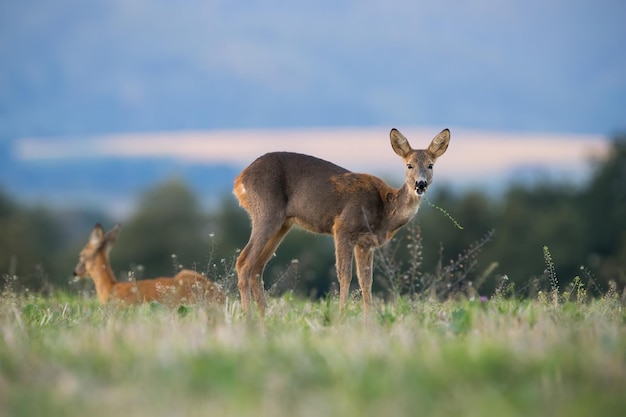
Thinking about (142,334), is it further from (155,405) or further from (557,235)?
(557,235)

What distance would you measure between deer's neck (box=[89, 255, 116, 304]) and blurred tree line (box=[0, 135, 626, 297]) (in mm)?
25375

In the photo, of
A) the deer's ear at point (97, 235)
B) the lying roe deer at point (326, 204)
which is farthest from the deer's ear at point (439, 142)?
the deer's ear at point (97, 235)

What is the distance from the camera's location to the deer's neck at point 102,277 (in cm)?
Answer: 1320

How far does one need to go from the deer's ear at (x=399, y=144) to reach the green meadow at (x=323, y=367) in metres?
3.27

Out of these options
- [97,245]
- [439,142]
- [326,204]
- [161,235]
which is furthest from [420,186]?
[161,235]

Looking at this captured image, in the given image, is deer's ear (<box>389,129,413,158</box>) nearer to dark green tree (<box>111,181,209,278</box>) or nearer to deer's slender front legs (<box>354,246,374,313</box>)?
deer's slender front legs (<box>354,246,374,313</box>)

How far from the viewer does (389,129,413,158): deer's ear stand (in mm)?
10062

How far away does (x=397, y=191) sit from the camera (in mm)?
10109

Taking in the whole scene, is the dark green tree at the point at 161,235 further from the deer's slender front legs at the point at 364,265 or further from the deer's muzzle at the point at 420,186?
the deer's muzzle at the point at 420,186

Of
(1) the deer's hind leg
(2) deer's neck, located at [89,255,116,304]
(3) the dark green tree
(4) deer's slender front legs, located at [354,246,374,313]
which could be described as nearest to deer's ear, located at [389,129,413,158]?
(4) deer's slender front legs, located at [354,246,374,313]

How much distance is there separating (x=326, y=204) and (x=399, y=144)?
976 mm

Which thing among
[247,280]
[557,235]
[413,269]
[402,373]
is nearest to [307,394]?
[402,373]

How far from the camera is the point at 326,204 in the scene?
983 cm

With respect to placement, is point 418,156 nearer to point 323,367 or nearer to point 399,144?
point 399,144
